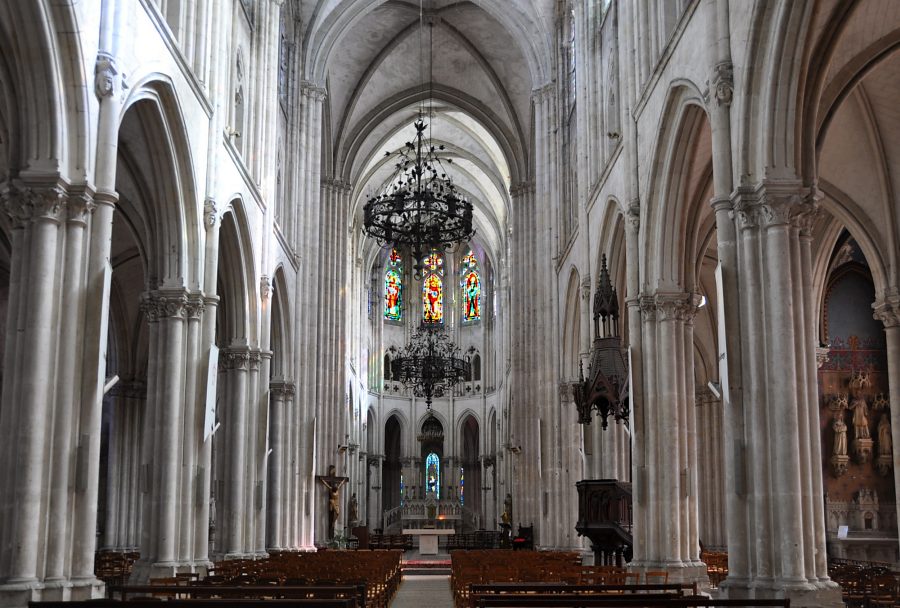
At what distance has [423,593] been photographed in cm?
2255

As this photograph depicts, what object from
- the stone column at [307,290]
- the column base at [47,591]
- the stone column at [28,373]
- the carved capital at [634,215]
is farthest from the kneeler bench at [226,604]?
the stone column at [307,290]

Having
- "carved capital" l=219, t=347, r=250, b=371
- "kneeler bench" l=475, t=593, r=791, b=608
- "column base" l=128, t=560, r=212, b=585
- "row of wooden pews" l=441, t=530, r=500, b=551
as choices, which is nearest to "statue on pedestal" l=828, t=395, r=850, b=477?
"carved capital" l=219, t=347, r=250, b=371

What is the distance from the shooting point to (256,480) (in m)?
25.2

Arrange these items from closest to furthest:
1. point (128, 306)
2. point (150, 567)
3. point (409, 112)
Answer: point (150, 567) < point (128, 306) < point (409, 112)

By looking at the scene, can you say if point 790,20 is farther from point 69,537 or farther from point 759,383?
point 69,537

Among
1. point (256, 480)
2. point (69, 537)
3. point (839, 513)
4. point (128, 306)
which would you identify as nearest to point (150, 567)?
point (69, 537)

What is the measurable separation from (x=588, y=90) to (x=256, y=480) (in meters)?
13.2

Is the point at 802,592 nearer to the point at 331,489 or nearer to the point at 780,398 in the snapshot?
the point at 780,398

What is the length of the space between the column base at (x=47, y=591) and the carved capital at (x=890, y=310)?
15.0 meters

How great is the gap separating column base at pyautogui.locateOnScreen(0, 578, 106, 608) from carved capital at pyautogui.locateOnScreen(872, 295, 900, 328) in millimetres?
14996

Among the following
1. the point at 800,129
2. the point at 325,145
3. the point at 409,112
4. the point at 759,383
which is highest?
the point at 409,112

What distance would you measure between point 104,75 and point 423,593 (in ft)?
45.3

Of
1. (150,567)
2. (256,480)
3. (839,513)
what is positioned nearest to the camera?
(150,567)

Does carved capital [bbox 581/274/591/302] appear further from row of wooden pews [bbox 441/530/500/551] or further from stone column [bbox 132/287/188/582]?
row of wooden pews [bbox 441/530/500/551]
